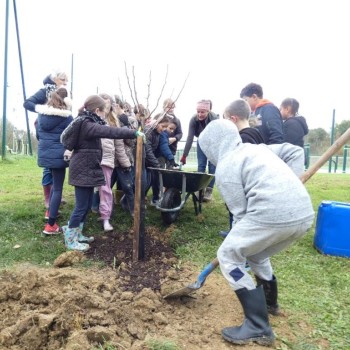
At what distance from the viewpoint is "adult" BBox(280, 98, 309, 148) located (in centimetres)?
470

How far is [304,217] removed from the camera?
2398 mm

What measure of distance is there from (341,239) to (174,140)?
316cm

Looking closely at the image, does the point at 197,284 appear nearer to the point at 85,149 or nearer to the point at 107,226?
the point at 85,149

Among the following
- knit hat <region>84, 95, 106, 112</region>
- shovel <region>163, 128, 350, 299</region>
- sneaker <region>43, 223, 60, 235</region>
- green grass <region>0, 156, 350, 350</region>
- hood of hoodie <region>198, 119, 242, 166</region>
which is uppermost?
knit hat <region>84, 95, 106, 112</region>

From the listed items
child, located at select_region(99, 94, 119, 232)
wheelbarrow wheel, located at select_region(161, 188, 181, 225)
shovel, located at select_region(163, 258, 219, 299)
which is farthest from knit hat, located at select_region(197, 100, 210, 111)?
shovel, located at select_region(163, 258, 219, 299)

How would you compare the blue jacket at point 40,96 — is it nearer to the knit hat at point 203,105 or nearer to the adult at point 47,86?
the adult at point 47,86

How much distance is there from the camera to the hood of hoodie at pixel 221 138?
2566 millimetres

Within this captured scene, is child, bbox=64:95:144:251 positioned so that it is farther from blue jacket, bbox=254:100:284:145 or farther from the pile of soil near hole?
blue jacket, bbox=254:100:284:145

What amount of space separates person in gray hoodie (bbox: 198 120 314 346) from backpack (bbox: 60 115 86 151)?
1698mm

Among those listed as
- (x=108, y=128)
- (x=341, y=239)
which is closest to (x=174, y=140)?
(x=108, y=128)

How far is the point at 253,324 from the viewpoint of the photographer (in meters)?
2.54

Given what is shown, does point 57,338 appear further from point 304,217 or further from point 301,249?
point 301,249

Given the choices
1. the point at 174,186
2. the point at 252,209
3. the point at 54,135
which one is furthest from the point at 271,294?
the point at 54,135

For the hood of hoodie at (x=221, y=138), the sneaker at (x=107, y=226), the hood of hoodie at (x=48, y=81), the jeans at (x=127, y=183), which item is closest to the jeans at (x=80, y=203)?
the sneaker at (x=107, y=226)
